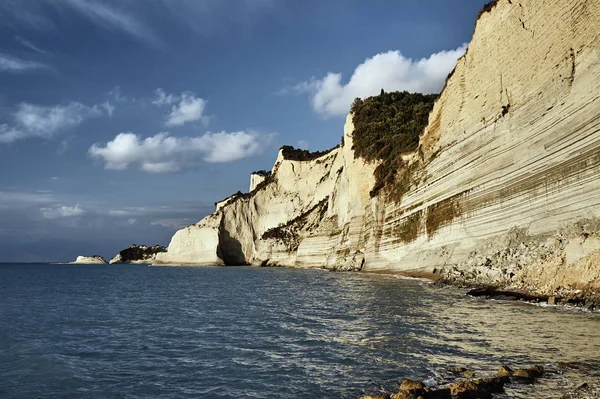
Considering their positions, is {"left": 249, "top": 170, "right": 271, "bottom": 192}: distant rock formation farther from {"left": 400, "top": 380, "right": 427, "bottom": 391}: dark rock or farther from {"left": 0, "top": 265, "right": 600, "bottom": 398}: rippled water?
{"left": 400, "top": 380, "right": 427, "bottom": 391}: dark rock

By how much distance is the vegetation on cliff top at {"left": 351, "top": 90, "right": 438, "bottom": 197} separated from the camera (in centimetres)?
4422

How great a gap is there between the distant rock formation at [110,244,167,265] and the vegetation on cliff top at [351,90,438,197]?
86296mm

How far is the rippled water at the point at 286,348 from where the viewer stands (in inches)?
353

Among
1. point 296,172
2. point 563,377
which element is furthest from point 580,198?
point 296,172

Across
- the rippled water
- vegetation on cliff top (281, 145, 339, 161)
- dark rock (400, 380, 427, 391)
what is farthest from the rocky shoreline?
vegetation on cliff top (281, 145, 339, 161)

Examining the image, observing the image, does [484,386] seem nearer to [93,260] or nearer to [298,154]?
[298,154]

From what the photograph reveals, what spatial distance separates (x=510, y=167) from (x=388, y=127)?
29.6 meters

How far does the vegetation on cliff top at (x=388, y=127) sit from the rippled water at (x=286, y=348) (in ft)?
83.8

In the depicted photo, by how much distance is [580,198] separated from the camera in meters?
18.0

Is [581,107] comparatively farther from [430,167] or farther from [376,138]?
[376,138]

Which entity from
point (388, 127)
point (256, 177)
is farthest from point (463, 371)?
point (256, 177)

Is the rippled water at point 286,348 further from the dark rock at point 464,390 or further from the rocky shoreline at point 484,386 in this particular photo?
the dark rock at point 464,390

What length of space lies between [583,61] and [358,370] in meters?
16.7

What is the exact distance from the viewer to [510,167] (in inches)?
929
